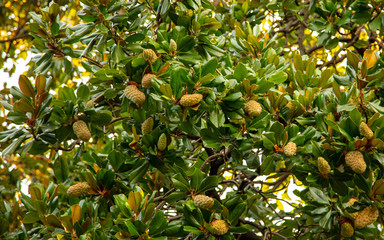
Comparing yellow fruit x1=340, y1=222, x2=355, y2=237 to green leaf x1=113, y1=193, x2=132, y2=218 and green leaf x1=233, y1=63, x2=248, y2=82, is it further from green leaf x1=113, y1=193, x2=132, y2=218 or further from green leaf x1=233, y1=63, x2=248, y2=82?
green leaf x1=113, y1=193, x2=132, y2=218

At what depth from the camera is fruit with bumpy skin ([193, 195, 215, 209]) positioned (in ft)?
5.43

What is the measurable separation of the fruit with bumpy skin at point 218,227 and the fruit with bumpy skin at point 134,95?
570 millimetres

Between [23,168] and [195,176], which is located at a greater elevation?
[195,176]

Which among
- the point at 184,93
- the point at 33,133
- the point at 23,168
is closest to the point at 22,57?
the point at 23,168

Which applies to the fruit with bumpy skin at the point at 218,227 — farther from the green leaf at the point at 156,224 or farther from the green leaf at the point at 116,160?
the green leaf at the point at 116,160

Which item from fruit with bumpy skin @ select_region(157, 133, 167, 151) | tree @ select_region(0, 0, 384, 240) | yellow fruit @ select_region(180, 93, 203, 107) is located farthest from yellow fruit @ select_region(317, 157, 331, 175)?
fruit with bumpy skin @ select_region(157, 133, 167, 151)

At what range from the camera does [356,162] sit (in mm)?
1577

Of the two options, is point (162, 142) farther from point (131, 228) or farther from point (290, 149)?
point (290, 149)

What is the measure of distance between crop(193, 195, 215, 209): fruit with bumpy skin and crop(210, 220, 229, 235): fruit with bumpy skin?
75 millimetres

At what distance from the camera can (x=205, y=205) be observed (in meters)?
1.66

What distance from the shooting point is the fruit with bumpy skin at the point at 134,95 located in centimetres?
176

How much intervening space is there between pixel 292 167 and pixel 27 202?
1.27 metres

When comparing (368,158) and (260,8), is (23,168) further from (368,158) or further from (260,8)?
(368,158)

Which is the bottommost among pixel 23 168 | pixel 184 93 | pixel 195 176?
pixel 23 168
